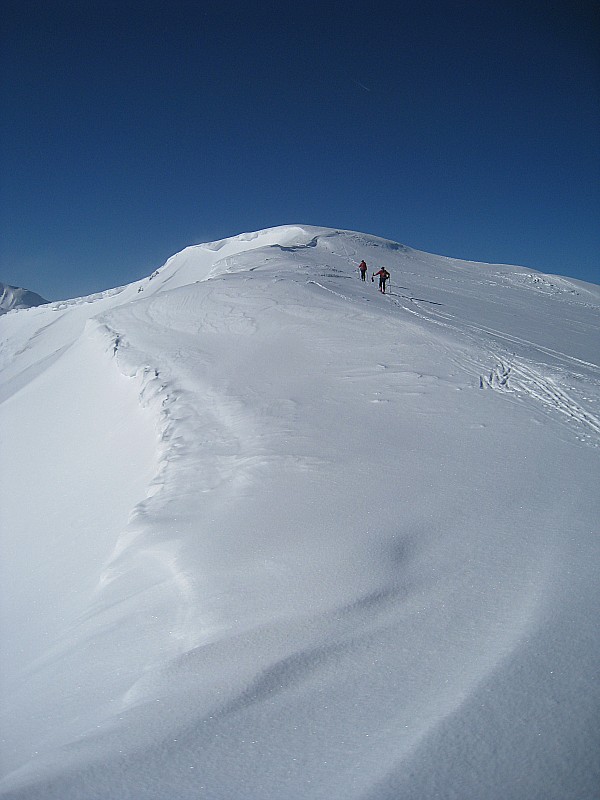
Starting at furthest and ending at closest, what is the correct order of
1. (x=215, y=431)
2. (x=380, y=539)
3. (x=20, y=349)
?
(x=20, y=349), (x=215, y=431), (x=380, y=539)

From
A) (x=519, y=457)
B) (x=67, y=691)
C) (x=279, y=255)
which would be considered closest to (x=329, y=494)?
(x=519, y=457)

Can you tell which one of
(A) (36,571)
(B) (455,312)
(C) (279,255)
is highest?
(C) (279,255)

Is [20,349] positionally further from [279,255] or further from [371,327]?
[371,327]

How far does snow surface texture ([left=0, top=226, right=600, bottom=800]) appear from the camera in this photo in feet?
7.82

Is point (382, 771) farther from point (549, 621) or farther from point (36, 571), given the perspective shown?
point (36, 571)

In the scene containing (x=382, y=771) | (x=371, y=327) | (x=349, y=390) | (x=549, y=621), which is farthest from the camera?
(x=371, y=327)

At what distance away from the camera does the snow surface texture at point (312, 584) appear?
2.38 metres

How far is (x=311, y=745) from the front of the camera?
245 centimetres

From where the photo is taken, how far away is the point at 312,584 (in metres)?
3.63

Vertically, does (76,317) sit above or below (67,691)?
above

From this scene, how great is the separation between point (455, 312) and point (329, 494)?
12.2 m

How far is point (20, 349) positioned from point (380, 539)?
1445 inches

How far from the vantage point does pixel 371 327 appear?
11719mm

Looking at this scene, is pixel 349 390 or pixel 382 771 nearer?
pixel 382 771
